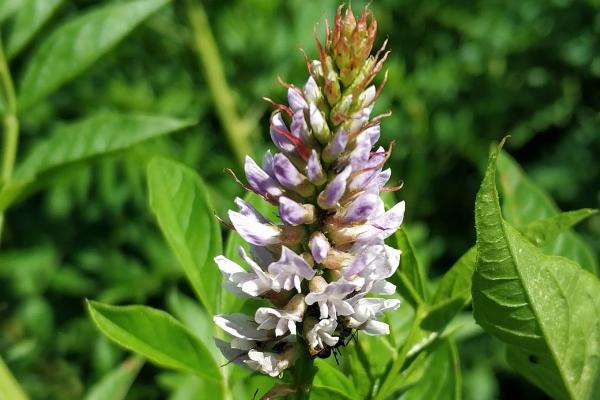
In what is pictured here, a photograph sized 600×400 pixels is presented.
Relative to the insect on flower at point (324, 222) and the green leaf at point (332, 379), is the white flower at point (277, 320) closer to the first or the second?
the insect on flower at point (324, 222)

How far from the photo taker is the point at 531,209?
183cm

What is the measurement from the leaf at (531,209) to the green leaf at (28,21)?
110 centimetres

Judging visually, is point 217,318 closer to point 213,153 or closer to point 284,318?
point 284,318

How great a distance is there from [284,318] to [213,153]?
2763 millimetres

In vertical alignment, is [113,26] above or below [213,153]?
above

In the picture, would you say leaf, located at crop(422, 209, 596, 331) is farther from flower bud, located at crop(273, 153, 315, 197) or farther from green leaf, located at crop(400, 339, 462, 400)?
flower bud, located at crop(273, 153, 315, 197)

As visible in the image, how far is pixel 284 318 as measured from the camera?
3.80 ft

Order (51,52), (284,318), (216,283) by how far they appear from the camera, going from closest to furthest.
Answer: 1. (284,318)
2. (216,283)
3. (51,52)

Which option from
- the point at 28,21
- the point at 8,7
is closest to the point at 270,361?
the point at 28,21

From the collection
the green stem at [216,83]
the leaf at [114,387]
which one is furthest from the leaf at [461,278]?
the green stem at [216,83]

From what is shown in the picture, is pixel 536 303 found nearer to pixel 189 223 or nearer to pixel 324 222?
pixel 324 222

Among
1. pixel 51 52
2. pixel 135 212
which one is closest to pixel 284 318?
pixel 51 52

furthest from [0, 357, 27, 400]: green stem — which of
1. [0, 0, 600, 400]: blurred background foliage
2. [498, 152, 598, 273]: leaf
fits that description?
[0, 0, 600, 400]: blurred background foliage

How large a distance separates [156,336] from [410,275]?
40cm
